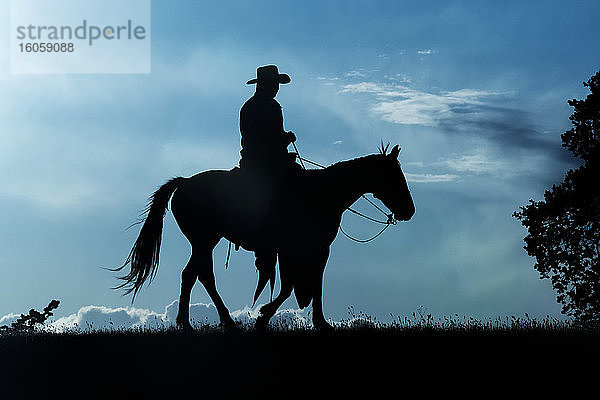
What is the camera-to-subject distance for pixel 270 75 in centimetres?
1375

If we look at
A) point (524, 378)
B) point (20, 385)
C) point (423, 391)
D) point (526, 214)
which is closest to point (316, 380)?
point (423, 391)

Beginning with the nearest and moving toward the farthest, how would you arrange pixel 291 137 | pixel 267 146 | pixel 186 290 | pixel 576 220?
pixel 267 146, pixel 291 137, pixel 186 290, pixel 576 220

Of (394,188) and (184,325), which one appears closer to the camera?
(394,188)

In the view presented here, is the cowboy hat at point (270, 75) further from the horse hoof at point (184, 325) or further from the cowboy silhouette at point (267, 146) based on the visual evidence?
the horse hoof at point (184, 325)

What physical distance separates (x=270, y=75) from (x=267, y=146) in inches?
54.1

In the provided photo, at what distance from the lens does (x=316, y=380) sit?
11.1 meters

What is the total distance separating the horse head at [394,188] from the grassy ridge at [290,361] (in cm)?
222

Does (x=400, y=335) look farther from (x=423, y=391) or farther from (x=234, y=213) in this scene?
(x=234, y=213)

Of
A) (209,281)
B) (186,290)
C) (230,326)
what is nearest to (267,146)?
(209,281)

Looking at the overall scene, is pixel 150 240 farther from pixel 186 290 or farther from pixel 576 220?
pixel 576 220

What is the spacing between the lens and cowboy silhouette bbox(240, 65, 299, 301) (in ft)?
44.1

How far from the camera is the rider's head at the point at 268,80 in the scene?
541 inches

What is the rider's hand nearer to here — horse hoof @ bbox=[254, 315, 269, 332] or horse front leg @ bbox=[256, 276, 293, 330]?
horse front leg @ bbox=[256, 276, 293, 330]

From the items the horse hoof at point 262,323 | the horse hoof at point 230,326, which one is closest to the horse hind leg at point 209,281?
the horse hoof at point 230,326
